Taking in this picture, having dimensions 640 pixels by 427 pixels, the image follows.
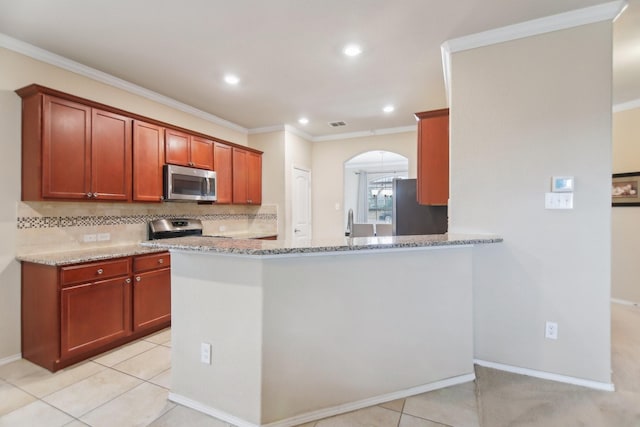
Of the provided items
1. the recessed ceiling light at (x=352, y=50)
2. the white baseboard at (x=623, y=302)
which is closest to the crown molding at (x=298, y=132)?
the recessed ceiling light at (x=352, y=50)

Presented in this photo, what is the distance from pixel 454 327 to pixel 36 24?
3837 mm

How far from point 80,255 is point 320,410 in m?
2.32

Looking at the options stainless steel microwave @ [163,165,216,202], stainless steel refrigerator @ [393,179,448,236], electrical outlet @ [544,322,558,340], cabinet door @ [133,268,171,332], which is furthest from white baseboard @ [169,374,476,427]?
stainless steel microwave @ [163,165,216,202]

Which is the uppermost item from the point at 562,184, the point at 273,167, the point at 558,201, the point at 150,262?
the point at 273,167

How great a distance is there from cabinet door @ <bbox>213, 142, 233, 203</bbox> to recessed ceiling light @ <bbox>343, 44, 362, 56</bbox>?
2375 millimetres

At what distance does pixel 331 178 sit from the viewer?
19.3 feet

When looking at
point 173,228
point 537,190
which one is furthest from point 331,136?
point 537,190

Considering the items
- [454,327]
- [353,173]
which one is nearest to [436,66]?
[454,327]

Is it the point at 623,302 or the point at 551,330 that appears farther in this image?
the point at 623,302

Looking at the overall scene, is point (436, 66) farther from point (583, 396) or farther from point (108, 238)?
point (108, 238)

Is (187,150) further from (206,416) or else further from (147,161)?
(206,416)

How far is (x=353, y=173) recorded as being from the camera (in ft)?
30.9

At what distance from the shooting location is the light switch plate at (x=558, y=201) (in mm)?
2213

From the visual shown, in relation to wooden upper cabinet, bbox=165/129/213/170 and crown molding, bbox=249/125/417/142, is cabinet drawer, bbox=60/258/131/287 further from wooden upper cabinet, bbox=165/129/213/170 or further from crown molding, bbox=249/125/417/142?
crown molding, bbox=249/125/417/142
